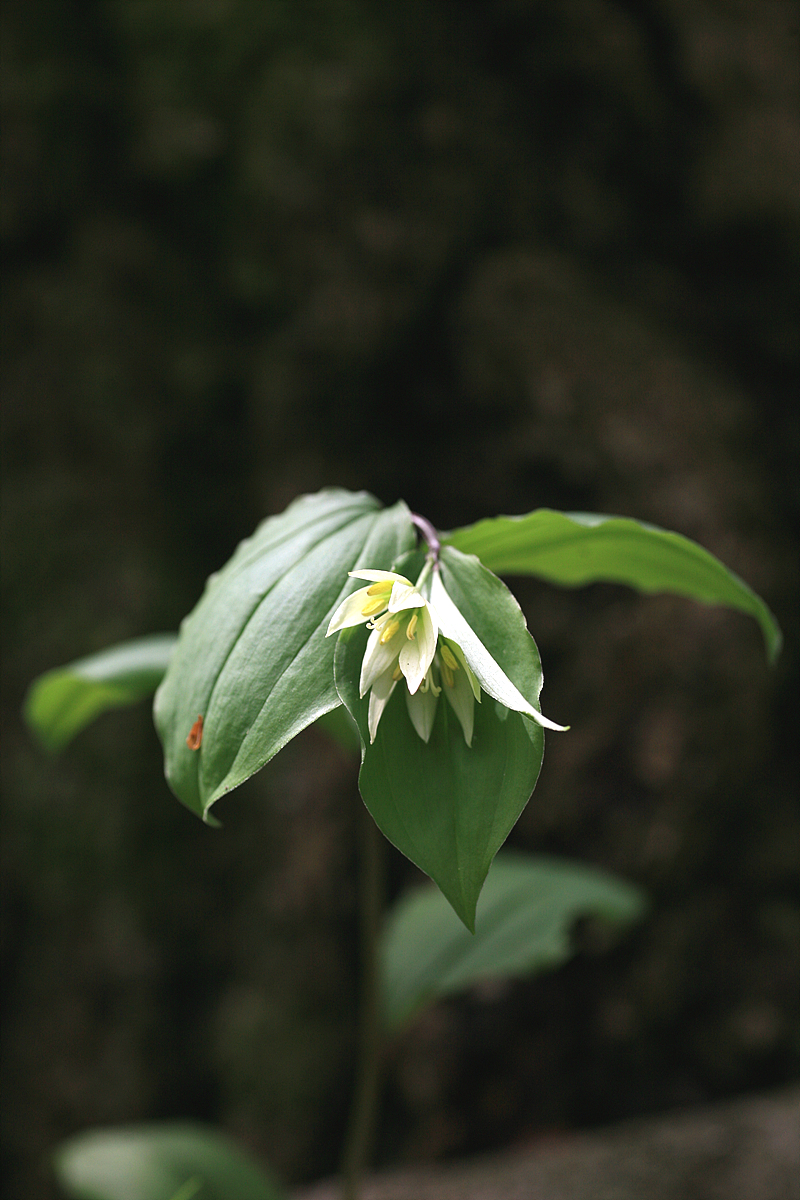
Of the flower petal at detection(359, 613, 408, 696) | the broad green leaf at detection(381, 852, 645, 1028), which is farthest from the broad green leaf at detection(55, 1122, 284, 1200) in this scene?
the flower petal at detection(359, 613, 408, 696)

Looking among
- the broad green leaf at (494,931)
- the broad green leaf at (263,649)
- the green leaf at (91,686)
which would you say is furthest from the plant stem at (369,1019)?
the broad green leaf at (263,649)

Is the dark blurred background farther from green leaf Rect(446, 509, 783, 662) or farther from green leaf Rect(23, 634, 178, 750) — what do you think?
green leaf Rect(446, 509, 783, 662)

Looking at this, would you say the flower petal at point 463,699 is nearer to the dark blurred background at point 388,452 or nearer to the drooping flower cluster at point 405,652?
the drooping flower cluster at point 405,652

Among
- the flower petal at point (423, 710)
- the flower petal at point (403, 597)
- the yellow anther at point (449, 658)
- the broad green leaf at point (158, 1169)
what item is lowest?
the broad green leaf at point (158, 1169)

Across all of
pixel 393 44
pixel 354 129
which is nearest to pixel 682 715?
pixel 354 129

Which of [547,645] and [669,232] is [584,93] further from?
[547,645]

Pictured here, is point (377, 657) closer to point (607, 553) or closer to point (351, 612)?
point (351, 612)

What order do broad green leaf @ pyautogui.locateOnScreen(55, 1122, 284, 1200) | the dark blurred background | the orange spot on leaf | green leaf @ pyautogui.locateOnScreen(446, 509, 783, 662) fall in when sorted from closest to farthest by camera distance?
the orange spot on leaf, green leaf @ pyautogui.locateOnScreen(446, 509, 783, 662), broad green leaf @ pyautogui.locateOnScreen(55, 1122, 284, 1200), the dark blurred background
